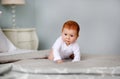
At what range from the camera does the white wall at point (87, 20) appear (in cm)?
399

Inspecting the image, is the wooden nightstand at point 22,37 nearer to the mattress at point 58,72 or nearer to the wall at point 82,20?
the wall at point 82,20

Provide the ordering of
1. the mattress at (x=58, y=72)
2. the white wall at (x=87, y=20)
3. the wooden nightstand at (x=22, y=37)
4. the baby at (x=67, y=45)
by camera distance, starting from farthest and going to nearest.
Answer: the white wall at (x=87, y=20), the wooden nightstand at (x=22, y=37), the baby at (x=67, y=45), the mattress at (x=58, y=72)

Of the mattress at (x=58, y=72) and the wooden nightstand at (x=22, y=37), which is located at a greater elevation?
the mattress at (x=58, y=72)

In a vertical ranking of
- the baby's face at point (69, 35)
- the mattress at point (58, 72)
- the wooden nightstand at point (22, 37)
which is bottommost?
the wooden nightstand at point (22, 37)

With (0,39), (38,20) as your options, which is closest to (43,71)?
(0,39)

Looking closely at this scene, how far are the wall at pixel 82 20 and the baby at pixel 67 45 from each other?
193 cm

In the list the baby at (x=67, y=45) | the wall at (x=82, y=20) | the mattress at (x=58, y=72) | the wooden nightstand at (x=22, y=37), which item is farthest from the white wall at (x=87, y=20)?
the mattress at (x=58, y=72)

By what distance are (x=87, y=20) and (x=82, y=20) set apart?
0.09m

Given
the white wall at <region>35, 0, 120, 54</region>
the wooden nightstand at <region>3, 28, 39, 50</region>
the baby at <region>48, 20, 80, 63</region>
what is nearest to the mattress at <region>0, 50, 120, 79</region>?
the baby at <region>48, 20, 80, 63</region>

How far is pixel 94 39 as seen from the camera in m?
4.12

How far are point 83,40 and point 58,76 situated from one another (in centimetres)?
286

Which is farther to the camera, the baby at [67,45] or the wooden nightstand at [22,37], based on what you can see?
the wooden nightstand at [22,37]

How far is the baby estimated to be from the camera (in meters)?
1.99

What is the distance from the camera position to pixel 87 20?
13.6 feet
